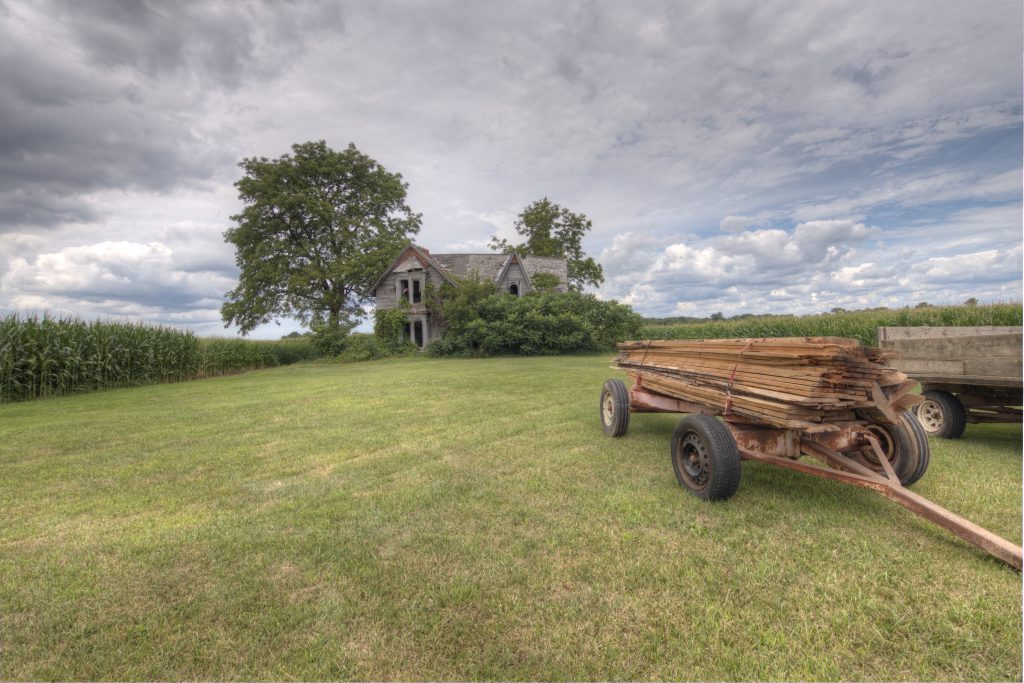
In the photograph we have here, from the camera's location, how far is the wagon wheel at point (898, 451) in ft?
12.9

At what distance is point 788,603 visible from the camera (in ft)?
8.19

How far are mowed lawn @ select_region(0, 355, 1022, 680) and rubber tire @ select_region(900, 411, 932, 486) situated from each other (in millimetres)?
329

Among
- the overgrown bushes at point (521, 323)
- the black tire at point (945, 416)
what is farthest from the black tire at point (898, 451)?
the overgrown bushes at point (521, 323)

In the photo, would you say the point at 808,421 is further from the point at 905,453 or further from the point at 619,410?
the point at 619,410

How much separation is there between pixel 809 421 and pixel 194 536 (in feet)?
16.0

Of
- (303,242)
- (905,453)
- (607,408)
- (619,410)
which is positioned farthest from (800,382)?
(303,242)

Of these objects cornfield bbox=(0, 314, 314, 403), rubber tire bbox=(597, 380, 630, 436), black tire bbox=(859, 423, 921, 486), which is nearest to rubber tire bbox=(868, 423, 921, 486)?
black tire bbox=(859, 423, 921, 486)

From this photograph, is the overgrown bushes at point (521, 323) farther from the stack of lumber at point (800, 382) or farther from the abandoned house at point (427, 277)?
the stack of lumber at point (800, 382)

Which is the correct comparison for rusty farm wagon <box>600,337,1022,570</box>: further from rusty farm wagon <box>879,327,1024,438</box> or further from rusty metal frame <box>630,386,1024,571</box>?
rusty farm wagon <box>879,327,1024,438</box>

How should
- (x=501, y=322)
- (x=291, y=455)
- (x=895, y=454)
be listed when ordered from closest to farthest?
(x=895, y=454)
(x=291, y=455)
(x=501, y=322)

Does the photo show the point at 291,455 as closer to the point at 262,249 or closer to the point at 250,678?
the point at 250,678

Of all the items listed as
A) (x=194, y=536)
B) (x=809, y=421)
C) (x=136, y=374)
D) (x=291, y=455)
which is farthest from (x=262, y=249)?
(x=809, y=421)

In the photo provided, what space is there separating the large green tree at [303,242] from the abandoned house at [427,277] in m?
2.62

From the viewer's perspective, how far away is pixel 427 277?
31.6m
